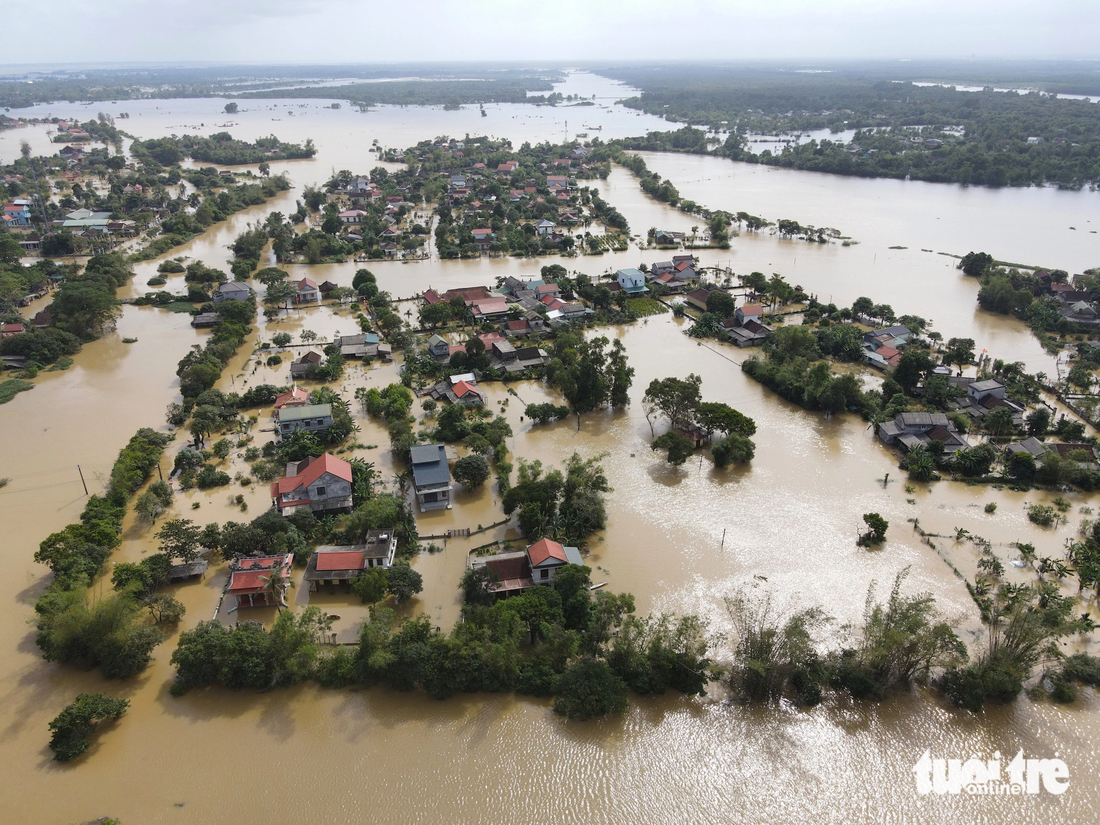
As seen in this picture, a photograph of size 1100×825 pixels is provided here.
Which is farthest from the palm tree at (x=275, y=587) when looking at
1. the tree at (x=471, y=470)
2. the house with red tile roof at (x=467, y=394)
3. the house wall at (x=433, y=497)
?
the house with red tile roof at (x=467, y=394)

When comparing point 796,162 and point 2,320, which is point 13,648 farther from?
point 796,162

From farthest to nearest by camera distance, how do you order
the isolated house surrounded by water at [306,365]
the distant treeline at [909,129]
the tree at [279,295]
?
the distant treeline at [909,129], the tree at [279,295], the isolated house surrounded by water at [306,365]

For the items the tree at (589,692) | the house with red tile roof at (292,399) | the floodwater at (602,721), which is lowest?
the floodwater at (602,721)

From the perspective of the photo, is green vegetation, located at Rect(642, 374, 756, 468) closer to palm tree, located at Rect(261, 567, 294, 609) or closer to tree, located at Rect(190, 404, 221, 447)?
palm tree, located at Rect(261, 567, 294, 609)

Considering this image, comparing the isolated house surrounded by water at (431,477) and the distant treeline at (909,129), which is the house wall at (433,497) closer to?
the isolated house surrounded by water at (431,477)

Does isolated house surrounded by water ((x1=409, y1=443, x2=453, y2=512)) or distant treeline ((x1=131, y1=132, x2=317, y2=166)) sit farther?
distant treeline ((x1=131, y1=132, x2=317, y2=166))

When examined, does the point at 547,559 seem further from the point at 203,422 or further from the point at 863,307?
the point at 863,307

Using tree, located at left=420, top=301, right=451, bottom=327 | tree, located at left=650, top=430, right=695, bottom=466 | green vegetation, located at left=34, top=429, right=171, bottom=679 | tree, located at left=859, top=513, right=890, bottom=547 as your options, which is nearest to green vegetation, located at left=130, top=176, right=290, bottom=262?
tree, located at left=420, top=301, right=451, bottom=327
